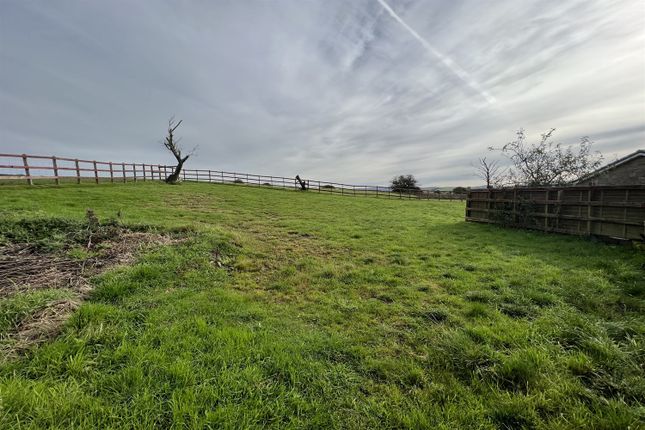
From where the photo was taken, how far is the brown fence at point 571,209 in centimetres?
645

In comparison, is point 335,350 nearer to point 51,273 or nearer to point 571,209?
point 51,273

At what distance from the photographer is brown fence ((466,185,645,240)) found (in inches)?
254

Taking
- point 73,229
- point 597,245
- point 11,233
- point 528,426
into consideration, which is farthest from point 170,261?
point 597,245

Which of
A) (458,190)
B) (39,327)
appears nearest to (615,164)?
(39,327)

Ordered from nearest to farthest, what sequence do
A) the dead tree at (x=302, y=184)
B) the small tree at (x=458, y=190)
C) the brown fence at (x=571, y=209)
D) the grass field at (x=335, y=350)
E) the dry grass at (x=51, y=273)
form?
the grass field at (x=335, y=350) < the dry grass at (x=51, y=273) < the brown fence at (x=571, y=209) < the dead tree at (x=302, y=184) < the small tree at (x=458, y=190)

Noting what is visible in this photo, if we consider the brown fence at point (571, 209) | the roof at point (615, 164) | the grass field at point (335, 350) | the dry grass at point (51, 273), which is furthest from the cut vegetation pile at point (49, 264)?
the roof at point (615, 164)

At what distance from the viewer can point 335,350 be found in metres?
2.64

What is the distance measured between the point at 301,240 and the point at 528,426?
610cm

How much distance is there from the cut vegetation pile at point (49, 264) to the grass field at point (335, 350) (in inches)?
5.3

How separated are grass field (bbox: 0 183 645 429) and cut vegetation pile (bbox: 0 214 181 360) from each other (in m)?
0.13

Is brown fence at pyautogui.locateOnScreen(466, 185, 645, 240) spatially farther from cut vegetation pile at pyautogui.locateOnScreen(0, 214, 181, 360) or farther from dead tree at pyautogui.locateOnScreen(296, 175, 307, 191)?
dead tree at pyautogui.locateOnScreen(296, 175, 307, 191)

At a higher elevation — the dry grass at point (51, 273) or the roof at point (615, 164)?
the roof at point (615, 164)

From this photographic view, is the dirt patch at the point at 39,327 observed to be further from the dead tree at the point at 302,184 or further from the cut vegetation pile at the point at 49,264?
the dead tree at the point at 302,184

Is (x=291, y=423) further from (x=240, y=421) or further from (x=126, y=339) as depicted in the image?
(x=126, y=339)
